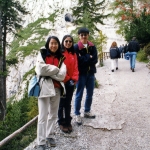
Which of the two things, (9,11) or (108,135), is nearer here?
(108,135)

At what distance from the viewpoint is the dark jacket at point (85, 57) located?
4422 millimetres

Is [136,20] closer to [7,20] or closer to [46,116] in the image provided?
[7,20]

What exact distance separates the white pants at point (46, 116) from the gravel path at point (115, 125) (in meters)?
0.39

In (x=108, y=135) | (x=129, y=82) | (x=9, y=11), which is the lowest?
(x=108, y=135)

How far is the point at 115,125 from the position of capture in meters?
4.98

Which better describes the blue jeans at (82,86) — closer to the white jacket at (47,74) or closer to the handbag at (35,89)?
the white jacket at (47,74)

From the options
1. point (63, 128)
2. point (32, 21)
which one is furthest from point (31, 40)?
point (63, 128)

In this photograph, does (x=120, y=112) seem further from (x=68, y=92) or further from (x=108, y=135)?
(x=68, y=92)

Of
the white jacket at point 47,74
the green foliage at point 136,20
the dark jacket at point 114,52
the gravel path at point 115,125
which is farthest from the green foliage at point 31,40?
the white jacket at point 47,74

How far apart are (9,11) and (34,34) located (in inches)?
728

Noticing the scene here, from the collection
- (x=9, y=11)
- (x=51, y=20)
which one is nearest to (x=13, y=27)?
(x=9, y=11)

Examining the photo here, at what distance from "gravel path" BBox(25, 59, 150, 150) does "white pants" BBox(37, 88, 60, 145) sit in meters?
0.39

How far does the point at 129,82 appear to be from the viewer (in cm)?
968

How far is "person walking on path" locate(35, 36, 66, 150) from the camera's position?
11.3ft
